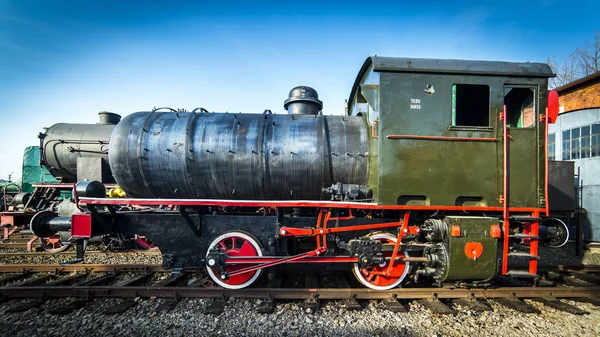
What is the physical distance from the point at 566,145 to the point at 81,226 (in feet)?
53.8

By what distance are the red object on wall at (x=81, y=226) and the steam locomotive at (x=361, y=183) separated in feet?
0.05

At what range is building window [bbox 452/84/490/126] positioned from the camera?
4.77 metres

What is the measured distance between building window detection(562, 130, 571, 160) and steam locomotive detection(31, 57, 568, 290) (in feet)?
31.8

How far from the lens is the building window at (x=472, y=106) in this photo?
4.77 metres

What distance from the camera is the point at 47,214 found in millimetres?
4598

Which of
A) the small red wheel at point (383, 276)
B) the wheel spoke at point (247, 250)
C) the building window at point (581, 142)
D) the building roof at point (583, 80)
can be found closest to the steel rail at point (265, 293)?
the small red wheel at point (383, 276)

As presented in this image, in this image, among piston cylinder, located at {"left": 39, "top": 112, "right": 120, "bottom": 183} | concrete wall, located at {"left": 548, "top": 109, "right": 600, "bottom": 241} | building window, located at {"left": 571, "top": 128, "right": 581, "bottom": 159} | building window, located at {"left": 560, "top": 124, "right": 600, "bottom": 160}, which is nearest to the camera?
piston cylinder, located at {"left": 39, "top": 112, "right": 120, "bottom": 183}

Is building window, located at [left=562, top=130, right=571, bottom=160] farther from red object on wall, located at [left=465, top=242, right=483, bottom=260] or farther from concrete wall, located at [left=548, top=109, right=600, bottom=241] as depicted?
red object on wall, located at [left=465, top=242, right=483, bottom=260]

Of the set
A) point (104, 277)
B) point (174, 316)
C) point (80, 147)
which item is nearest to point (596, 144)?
point (174, 316)

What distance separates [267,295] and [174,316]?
1.33m

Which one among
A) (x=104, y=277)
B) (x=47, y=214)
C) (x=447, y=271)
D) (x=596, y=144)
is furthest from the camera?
(x=596, y=144)

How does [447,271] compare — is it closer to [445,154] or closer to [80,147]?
[445,154]

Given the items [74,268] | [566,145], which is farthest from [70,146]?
[566,145]

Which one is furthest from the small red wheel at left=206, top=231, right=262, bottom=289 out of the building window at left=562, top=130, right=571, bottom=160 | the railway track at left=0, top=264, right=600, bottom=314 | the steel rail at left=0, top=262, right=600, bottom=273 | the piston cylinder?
the building window at left=562, top=130, right=571, bottom=160
